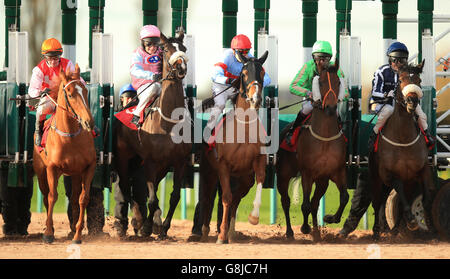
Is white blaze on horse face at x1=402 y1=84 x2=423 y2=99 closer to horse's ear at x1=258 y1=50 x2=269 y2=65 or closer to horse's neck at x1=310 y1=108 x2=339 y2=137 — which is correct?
horse's neck at x1=310 y1=108 x2=339 y2=137

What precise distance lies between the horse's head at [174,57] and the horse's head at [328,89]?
1.49 metres

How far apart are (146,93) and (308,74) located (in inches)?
74.9

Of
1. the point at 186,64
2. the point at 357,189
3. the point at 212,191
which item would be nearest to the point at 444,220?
the point at 357,189

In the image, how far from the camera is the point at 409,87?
36.2 feet

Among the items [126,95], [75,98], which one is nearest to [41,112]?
[75,98]

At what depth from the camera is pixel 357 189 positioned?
12.6m

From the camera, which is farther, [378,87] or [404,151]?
[378,87]

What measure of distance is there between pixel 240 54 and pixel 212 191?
1.83 meters

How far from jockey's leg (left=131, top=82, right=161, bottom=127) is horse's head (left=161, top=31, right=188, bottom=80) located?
1.07 feet

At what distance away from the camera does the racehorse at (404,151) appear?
11.2 m

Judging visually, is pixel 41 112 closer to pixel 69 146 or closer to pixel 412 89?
pixel 69 146

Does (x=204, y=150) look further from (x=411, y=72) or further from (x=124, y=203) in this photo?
(x=411, y=72)

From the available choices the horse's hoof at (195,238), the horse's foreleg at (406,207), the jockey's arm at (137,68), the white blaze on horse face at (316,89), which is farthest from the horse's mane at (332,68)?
the horse's hoof at (195,238)

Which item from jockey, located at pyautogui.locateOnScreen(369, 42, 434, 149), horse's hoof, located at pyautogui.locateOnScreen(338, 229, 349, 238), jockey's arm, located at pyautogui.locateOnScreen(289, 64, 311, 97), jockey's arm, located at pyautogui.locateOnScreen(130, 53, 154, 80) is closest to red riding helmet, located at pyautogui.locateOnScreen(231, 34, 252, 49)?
jockey's arm, located at pyautogui.locateOnScreen(289, 64, 311, 97)
